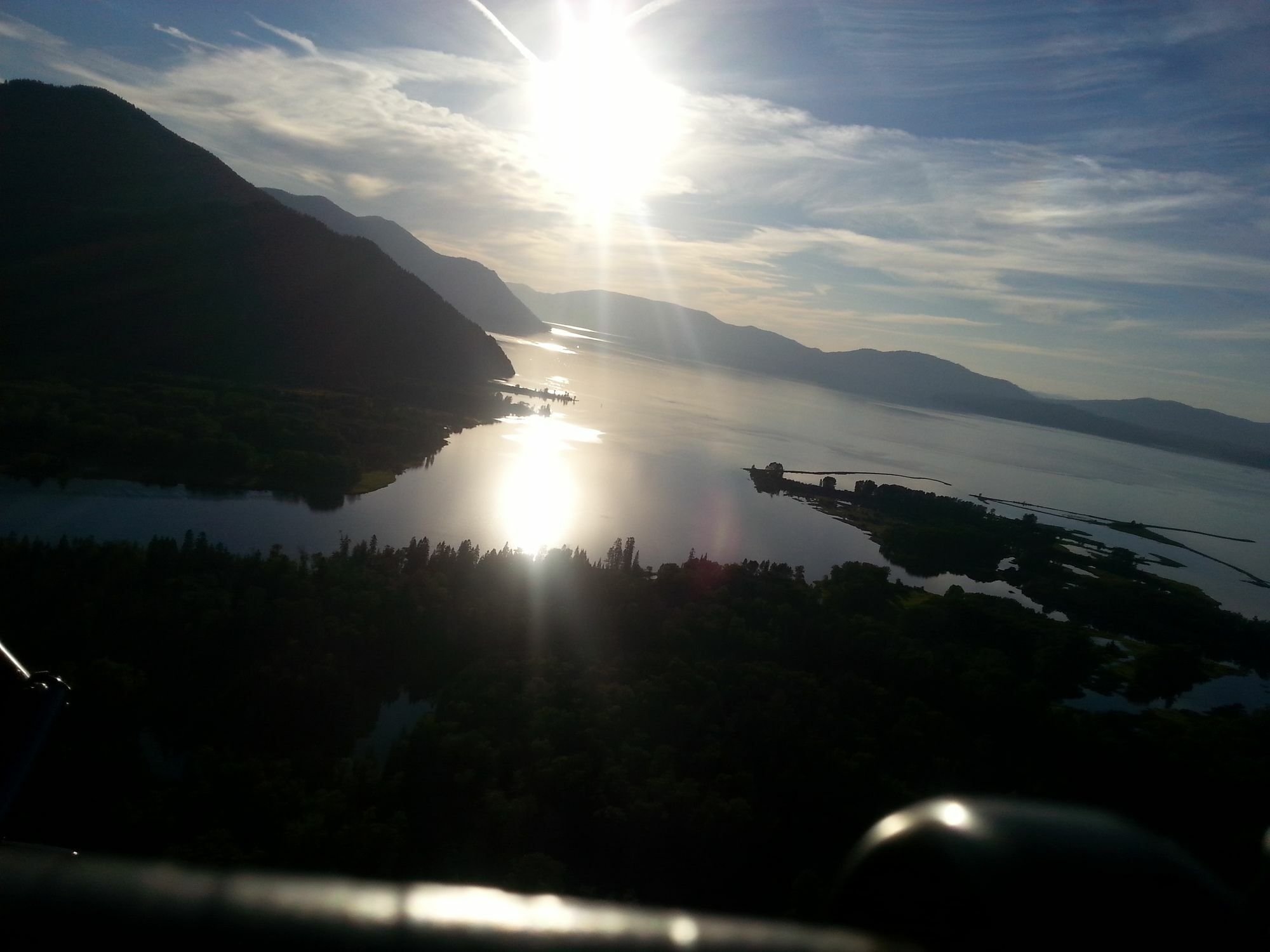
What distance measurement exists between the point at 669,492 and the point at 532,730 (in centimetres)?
1538

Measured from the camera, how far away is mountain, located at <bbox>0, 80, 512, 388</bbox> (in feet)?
92.1

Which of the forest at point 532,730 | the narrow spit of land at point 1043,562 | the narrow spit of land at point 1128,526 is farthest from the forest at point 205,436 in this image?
the narrow spit of land at point 1128,526

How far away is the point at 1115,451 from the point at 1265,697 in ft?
188

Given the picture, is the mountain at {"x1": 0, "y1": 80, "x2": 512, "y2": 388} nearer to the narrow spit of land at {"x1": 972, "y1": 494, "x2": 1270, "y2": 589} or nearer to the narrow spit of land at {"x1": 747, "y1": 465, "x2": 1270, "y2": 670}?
the narrow spit of land at {"x1": 747, "y1": 465, "x2": 1270, "y2": 670}

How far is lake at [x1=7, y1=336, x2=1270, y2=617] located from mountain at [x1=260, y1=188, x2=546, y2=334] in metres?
33.5

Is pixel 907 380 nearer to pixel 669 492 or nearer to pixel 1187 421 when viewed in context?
pixel 1187 421

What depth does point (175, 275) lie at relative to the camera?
105 ft

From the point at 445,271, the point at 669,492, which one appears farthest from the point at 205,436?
the point at 445,271

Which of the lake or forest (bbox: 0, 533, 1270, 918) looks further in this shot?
the lake

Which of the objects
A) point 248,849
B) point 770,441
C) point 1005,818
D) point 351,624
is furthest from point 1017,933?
point 770,441

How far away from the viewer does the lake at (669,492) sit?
47.5 feet

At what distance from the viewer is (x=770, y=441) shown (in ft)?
119

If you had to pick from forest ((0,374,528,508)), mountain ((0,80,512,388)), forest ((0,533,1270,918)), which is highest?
mountain ((0,80,512,388))

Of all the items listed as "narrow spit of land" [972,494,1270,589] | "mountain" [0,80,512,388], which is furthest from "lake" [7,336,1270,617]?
"mountain" [0,80,512,388]
